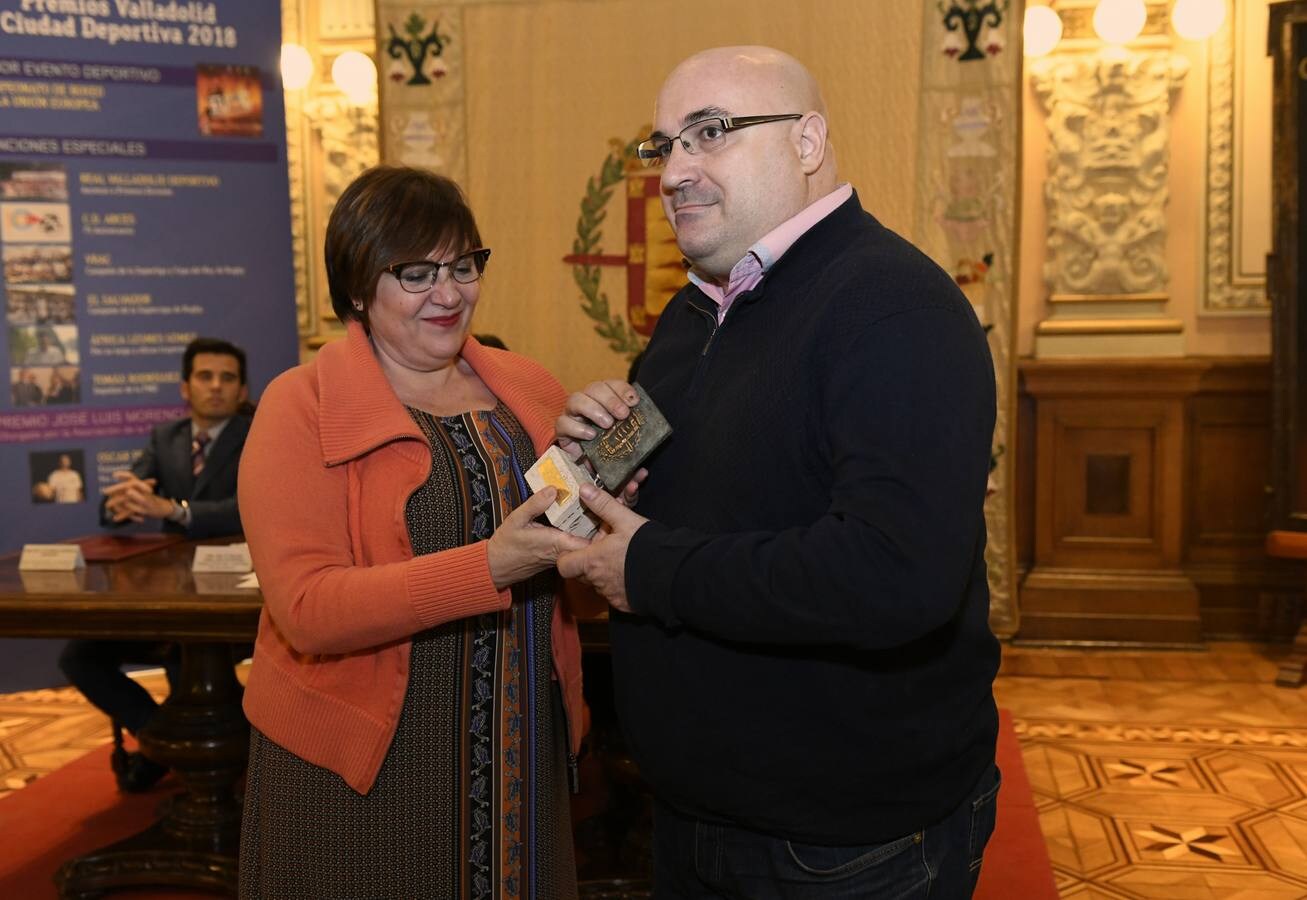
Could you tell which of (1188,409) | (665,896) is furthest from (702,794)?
(1188,409)

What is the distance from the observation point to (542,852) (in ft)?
6.71

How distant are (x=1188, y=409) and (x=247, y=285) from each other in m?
4.39

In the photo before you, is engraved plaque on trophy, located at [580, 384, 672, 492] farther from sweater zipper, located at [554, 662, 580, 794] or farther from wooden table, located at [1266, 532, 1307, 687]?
wooden table, located at [1266, 532, 1307, 687]

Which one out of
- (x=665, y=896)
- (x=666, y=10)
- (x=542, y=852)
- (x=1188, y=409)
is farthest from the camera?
(x=1188, y=409)

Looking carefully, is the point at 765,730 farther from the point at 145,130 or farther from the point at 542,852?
the point at 145,130

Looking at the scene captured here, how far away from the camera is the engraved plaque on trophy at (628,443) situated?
1665mm

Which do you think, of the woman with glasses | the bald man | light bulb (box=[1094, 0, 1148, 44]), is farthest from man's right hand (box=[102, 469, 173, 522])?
light bulb (box=[1094, 0, 1148, 44])

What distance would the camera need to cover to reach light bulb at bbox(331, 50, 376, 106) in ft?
21.6

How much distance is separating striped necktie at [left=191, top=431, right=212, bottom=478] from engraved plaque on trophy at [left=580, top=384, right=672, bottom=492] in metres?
3.16

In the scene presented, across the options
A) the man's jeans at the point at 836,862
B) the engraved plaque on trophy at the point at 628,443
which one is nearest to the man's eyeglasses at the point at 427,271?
the engraved plaque on trophy at the point at 628,443

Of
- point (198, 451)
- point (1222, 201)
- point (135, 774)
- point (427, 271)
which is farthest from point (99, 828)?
point (1222, 201)

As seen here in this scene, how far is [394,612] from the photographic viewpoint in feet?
5.94

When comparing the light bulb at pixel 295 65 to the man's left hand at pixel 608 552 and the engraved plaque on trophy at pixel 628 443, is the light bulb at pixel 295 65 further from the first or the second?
the man's left hand at pixel 608 552

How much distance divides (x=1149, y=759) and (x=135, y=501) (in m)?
3.62
